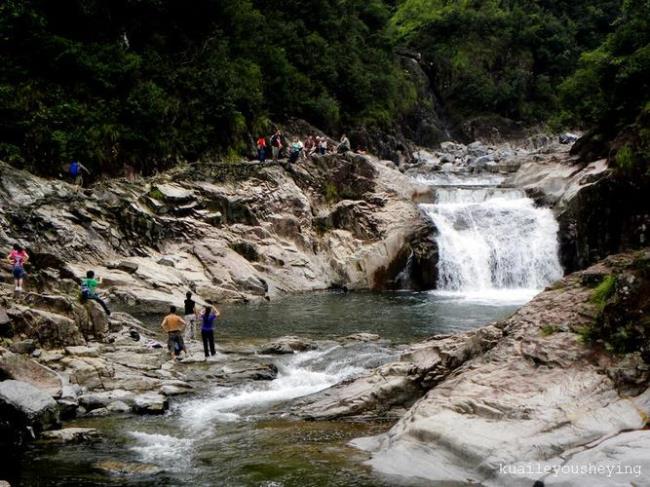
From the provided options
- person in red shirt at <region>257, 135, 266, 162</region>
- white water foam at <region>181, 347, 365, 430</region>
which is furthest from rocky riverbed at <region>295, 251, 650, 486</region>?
person in red shirt at <region>257, 135, 266, 162</region>

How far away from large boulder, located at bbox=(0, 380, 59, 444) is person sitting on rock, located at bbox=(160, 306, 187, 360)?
15.9 ft

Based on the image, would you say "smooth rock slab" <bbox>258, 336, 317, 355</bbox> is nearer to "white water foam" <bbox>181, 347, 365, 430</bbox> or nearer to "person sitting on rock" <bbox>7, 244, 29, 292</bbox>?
"white water foam" <bbox>181, 347, 365, 430</bbox>

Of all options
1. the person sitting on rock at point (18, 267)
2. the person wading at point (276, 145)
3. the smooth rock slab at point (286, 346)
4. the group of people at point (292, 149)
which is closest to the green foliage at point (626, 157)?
the smooth rock slab at point (286, 346)

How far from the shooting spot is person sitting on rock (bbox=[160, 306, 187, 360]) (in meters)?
15.8

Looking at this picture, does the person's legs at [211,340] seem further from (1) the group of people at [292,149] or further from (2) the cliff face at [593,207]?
(1) the group of people at [292,149]

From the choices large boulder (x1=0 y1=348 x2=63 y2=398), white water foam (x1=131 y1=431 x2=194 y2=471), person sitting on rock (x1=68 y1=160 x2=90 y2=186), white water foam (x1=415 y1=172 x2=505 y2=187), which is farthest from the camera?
white water foam (x1=415 y1=172 x2=505 y2=187)

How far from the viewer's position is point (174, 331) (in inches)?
631

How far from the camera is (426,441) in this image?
905cm

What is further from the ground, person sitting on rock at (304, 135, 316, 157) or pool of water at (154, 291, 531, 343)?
person sitting on rock at (304, 135, 316, 157)

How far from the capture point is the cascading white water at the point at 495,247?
32.7 m

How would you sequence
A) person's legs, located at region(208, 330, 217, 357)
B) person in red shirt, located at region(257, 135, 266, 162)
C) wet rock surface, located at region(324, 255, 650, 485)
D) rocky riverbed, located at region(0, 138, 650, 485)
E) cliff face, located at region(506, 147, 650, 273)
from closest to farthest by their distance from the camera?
wet rock surface, located at region(324, 255, 650, 485) < rocky riverbed, located at region(0, 138, 650, 485) < person's legs, located at region(208, 330, 217, 357) < cliff face, located at region(506, 147, 650, 273) < person in red shirt, located at region(257, 135, 266, 162)

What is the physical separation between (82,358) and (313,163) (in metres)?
23.1

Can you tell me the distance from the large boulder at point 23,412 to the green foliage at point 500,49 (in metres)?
65.3

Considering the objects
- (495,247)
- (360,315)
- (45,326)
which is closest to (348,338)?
(360,315)
